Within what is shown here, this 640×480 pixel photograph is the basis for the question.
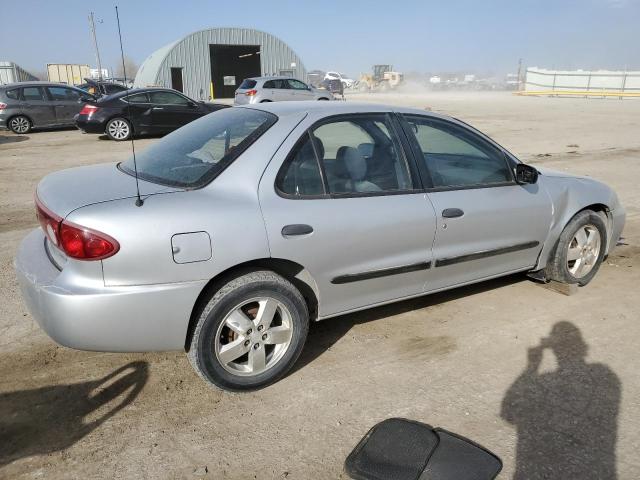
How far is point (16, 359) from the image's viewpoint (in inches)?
131

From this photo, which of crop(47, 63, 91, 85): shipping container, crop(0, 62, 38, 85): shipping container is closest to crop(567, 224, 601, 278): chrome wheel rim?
crop(0, 62, 38, 85): shipping container

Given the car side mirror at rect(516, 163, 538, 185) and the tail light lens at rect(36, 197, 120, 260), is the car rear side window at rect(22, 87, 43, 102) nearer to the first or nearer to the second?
the tail light lens at rect(36, 197, 120, 260)

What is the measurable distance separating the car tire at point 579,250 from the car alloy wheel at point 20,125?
16.5 m

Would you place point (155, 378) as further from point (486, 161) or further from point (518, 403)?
point (486, 161)

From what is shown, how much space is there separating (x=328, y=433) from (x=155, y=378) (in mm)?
1134

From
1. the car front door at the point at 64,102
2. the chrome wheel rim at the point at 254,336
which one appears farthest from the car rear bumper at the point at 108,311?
the car front door at the point at 64,102

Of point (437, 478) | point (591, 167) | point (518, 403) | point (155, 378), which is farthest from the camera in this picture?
point (591, 167)

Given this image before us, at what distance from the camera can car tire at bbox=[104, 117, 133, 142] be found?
47.3 feet

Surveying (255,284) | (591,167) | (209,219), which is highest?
(209,219)

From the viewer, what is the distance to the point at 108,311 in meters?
2.57

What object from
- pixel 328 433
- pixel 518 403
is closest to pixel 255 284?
pixel 328 433

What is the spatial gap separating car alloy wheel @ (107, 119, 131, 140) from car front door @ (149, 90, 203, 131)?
0.79m

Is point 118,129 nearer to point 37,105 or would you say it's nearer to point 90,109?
point 90,109

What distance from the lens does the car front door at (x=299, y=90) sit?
21703mm
